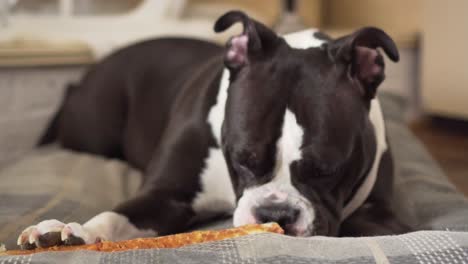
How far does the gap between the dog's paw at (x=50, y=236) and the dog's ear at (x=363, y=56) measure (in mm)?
701

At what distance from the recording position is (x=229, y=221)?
1.79 metres

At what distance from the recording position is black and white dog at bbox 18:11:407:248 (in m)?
1.43

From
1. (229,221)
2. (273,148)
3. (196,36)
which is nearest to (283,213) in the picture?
(273,148)

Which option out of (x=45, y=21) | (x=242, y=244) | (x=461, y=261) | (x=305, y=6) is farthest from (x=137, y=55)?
(x=305, y=6)

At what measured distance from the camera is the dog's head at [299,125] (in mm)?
1430

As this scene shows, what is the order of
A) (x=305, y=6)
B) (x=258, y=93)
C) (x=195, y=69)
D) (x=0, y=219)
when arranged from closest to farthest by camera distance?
(x=258, y=93) → (x=0, y=219) → (x=195, y=69) → (x=305, y=6)

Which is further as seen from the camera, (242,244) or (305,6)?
(305,6)

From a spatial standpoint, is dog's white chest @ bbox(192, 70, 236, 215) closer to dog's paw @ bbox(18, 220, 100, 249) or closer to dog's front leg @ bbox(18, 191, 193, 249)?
dog's front leg @ bbox(18, 191, 193, 249)

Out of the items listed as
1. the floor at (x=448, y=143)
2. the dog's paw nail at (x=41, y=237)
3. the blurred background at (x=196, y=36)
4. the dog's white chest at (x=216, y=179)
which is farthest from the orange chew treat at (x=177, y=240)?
the floor at (x=448, y=143)

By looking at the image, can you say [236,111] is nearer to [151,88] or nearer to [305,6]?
[151,88]

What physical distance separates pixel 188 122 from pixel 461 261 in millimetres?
925

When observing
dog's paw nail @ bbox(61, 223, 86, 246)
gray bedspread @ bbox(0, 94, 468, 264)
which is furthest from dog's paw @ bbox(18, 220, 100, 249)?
gray bedspread @ bbox(0, 94, 468, 264)

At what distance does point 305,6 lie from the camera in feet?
16.1

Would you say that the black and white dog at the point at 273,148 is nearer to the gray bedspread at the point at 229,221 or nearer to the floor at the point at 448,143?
the gray bedspread at the point at 229,221
